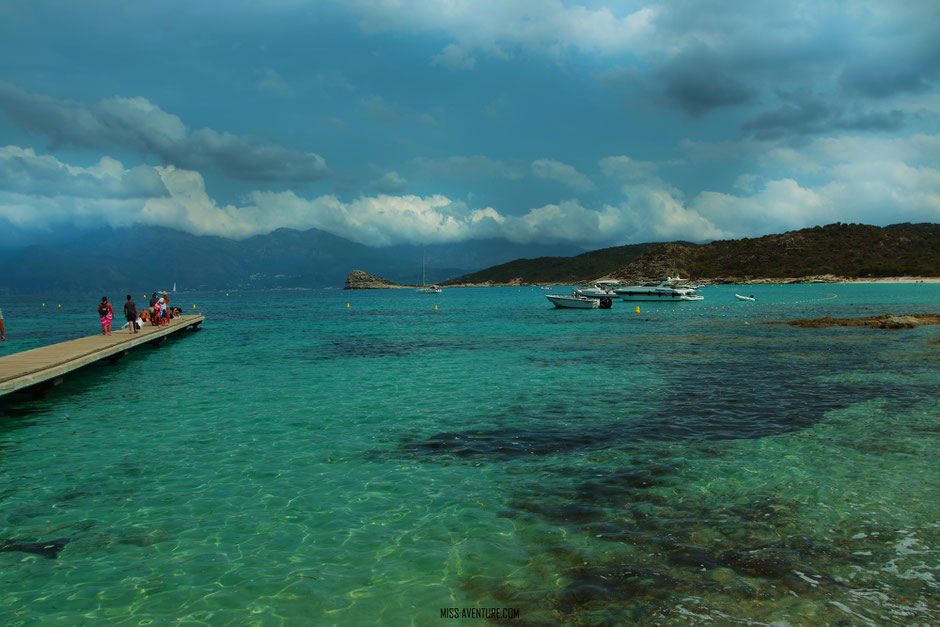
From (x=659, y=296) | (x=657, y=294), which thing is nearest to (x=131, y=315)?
(x=657, y=294)

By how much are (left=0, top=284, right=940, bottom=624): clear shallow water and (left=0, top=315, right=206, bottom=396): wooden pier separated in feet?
2.88

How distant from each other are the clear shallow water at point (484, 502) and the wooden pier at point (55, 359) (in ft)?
2.88

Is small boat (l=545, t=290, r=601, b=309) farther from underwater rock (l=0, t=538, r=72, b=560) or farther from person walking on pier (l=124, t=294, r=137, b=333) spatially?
underwater rock (l=0, t=538, r=72, b=560)

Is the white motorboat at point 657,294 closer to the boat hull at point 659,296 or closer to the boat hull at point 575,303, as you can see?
the boat hull at point 659,296

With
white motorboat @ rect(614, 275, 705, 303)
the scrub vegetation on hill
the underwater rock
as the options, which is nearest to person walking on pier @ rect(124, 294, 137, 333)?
the underwater rock

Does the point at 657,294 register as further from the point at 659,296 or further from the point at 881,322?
the point at 881,322

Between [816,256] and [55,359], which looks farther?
[816,256]

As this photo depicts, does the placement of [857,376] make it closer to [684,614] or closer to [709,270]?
[684,614]

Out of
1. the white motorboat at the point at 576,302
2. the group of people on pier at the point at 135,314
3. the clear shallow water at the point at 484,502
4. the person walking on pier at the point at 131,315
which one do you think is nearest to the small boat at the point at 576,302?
the white motorboat at the point at 576,302

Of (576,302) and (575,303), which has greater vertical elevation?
(576,302)

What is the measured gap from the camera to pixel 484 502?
8.32m

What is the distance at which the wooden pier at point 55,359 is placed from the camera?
57.7ft

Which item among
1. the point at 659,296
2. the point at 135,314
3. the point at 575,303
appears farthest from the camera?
the point at 659,296

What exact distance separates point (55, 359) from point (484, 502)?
21.4 meters
